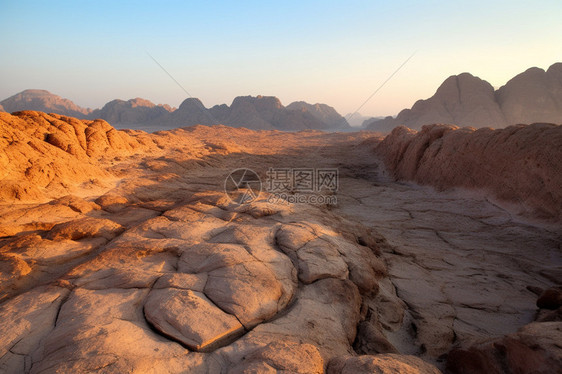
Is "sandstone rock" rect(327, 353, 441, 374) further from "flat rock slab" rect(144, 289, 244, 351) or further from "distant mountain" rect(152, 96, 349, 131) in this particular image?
"distant mountain" rect(152, 96, 349, 131)

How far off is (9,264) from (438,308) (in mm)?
4654

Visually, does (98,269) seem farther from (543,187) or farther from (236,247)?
(543,187)

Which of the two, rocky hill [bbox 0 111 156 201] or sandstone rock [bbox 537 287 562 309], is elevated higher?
rocky hill [bbox 0 111 156 201]

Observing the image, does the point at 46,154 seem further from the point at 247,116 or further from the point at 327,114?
the point at 327,114

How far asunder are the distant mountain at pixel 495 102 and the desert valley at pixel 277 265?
85.7ft

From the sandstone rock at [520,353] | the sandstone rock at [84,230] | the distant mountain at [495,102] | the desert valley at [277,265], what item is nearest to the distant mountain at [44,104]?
the desert valley at [277,265]

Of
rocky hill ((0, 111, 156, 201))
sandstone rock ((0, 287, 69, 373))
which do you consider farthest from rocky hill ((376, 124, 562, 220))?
rocky hill ((0, 111, 156, 201))

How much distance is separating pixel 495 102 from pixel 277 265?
37.3 m

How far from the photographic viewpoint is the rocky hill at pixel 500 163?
511cm

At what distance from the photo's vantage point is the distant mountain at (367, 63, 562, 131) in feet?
90.0

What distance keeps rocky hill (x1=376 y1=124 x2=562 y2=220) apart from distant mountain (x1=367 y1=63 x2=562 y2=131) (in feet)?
76.8

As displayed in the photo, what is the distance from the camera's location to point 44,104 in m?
54.7

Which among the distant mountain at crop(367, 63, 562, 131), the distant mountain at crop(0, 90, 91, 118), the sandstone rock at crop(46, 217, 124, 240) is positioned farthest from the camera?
the distant mountain at crop(0, 90, 91, 118)

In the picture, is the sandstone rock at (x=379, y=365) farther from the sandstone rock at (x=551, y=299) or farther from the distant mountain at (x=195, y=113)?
the distant mountain at (x=195, y=113)
